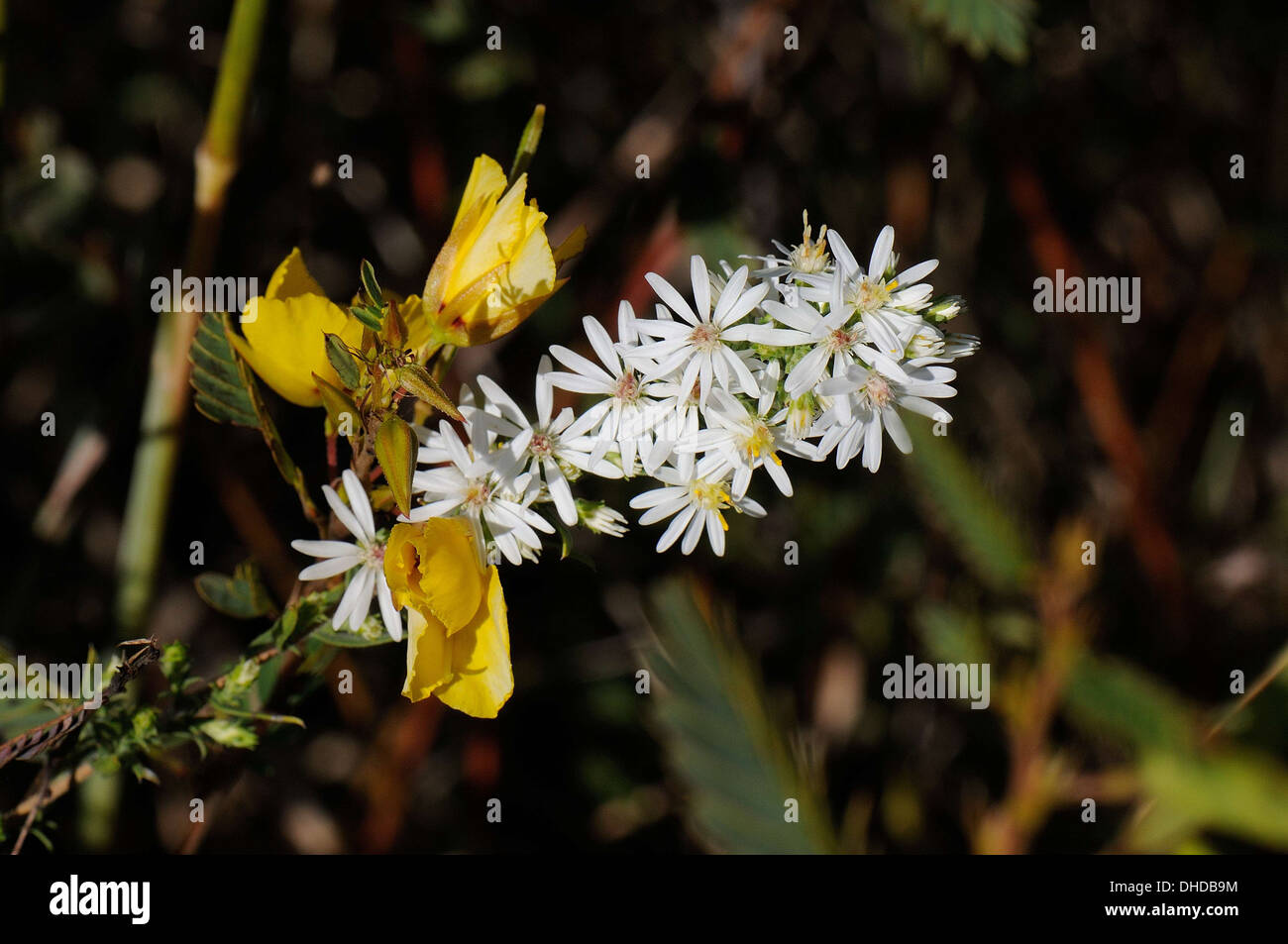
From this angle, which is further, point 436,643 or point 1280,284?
point 1280,284

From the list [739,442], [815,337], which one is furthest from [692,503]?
[815,337]

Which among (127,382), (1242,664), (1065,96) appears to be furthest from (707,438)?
(1065,96)

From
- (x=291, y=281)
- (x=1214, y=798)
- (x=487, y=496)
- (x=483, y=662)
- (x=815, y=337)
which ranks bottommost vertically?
(x=1214, y=798)

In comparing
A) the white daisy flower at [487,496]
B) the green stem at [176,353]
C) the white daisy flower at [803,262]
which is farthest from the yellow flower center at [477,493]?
the green stem at [176,353]

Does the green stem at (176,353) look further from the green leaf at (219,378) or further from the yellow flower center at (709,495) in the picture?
the yellow flower center at (709,495)

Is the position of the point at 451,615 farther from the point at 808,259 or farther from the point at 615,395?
the point at 808,259

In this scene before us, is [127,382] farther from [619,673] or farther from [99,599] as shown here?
[619,673]

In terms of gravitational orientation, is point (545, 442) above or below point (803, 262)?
below

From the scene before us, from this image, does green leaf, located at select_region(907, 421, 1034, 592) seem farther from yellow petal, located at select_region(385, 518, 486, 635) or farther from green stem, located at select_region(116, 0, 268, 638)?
green stem, located at select_region(116, 0, 268, 638)
